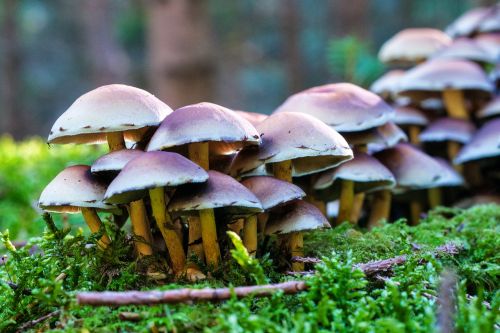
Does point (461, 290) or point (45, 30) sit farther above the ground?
point (45, 30)

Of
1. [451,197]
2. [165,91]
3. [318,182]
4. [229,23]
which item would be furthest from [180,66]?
[229,23]

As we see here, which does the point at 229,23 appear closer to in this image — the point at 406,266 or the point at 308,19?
the point at 308,19

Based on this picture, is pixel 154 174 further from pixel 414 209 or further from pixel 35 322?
pixel 414 209

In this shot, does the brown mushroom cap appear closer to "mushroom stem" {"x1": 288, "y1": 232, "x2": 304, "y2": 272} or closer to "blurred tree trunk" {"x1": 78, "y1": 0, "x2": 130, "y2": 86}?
"mushroom stem" {"x1": 288, "y1": 232, "x2": 304, "y2": 272}

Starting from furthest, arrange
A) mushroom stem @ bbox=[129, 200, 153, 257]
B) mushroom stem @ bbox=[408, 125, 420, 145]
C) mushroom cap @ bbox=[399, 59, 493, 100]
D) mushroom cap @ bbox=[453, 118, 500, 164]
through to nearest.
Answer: mushroom stem @ bbox=[408, 125, 420, 145] < mushroom cap @ bbox=[399, 59, 493, 100] < mushroom cap @ bbox=[453, 118, 500, 164] < mushroom stem @ bbox=[129, 200, 153, 257]

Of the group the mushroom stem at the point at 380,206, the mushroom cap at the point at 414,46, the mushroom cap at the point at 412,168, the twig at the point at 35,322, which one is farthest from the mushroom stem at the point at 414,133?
the twig at the point at 35,322

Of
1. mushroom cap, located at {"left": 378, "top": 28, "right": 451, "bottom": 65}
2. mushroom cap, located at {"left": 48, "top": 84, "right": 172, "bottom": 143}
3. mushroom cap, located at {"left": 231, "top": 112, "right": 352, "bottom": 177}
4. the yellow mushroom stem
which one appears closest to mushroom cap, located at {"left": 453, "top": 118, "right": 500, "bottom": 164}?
mushroom cap, located at {"left": 378, "top": 28, "right": 451, "bottom": 65}

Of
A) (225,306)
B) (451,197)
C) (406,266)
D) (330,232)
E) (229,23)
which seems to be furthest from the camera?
(229,23)
